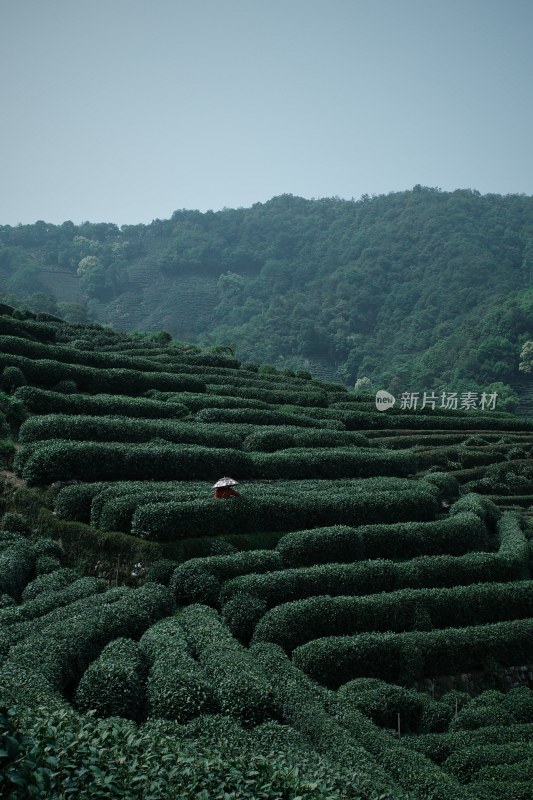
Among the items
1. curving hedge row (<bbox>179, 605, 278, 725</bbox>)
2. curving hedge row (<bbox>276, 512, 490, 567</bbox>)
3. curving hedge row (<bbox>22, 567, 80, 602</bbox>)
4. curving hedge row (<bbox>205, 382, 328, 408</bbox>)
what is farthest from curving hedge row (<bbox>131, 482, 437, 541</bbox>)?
curving hedge row (<bbox>205, 382, 328, 408</bbox>)

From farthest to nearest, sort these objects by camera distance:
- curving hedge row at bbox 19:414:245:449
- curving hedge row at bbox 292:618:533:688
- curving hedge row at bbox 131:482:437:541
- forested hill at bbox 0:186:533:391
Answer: forested hill at bbox 0:186:533:391
curving hedge row at bbox 19:414:245:449
curving hedge row at bbox 131:482:437:541
curving hedge row at bbox 292:618:533:688

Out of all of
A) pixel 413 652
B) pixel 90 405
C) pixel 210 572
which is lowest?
pixel 413 652

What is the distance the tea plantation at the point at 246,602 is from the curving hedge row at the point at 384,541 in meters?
0.07

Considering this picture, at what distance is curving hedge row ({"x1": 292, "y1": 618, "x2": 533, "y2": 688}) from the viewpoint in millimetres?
15078

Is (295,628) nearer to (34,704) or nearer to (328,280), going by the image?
(34,704)

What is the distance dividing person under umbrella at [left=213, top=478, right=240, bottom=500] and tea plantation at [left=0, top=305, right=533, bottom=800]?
328 millimetres

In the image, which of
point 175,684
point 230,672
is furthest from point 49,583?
point 230,672

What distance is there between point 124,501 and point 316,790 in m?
11.7

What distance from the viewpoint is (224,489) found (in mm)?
20016

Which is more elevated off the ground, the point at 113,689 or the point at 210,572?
the point at 210,572

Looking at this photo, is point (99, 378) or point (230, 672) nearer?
point (230, 672)

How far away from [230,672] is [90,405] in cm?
1590

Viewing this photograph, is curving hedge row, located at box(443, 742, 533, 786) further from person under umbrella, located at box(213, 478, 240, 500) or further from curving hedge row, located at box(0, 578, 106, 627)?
person under umbrella, located at box(213, 478, 240, 500)

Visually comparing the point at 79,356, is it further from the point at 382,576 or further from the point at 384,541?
the point at 382,576
